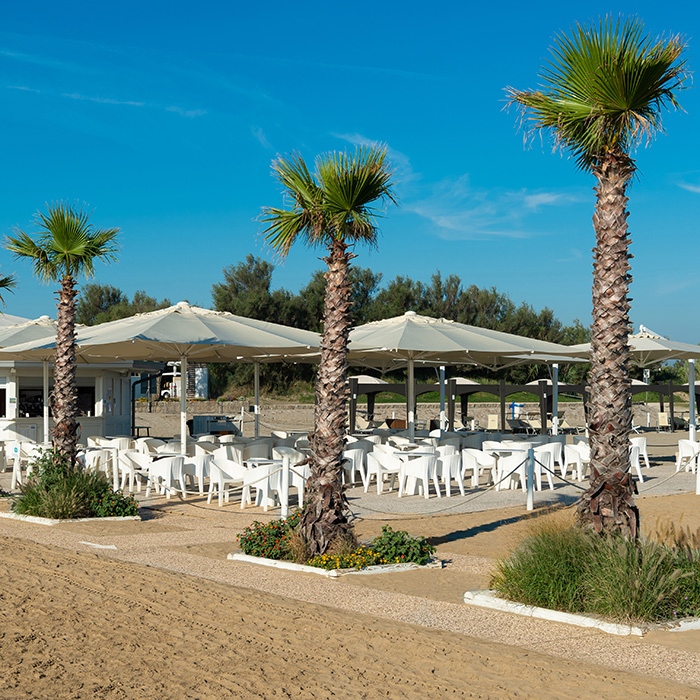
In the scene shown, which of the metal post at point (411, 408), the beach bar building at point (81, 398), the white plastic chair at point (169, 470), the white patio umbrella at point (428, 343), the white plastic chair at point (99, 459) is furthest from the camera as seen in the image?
the beach bar building at point (81, 398)

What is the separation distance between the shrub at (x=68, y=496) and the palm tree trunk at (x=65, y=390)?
0.22m

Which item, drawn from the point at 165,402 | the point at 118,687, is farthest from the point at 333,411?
the point at 165,402

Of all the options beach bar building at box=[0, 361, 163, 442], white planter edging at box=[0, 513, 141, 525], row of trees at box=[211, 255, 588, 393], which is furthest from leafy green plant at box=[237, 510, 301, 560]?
row of trees at box=[211, 255, 588, 393]

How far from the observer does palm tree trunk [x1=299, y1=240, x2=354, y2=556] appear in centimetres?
953

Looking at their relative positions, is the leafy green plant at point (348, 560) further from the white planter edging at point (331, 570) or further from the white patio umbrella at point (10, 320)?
the white patio umbrella at point (10, 320)

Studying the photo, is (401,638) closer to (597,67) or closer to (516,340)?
(597,67)

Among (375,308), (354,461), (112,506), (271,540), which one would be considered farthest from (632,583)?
(375,308)

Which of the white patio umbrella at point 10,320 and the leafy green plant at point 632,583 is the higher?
the white patio umbrella at point 10,320

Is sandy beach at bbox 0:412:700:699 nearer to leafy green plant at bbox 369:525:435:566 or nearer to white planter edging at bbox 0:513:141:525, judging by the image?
leafy green plant at bbox 369:525:435:566

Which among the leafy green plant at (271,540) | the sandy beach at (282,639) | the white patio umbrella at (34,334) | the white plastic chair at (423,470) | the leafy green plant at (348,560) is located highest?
the white patio umbrella at (34,334)

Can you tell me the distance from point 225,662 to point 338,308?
4.53m

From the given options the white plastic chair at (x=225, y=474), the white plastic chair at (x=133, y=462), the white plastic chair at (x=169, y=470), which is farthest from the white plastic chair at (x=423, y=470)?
the white plastic chair at (x=133, y=462)

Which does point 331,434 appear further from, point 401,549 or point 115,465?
point 115,465

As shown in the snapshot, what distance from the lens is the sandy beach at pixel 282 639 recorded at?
546 centimetres
